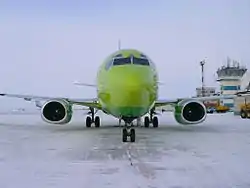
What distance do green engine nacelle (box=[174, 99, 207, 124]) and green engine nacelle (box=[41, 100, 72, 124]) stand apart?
3.91 m

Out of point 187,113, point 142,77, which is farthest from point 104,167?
point 187,113

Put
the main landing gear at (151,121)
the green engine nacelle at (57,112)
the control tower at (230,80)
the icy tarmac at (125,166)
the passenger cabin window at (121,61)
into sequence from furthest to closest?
the control tower at (230,80) → the main landing gear at (151,121) → the green engine nacelle at (57,112) → the passenger cabin window at (121,61) → the icy tarmac at (125,166)

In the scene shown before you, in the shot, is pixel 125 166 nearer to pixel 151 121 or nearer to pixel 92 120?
pixel 92 120

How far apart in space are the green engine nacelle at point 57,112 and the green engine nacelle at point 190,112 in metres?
3.91

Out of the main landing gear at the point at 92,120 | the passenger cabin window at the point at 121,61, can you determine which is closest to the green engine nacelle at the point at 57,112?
the main landing gear at the point at 92,120

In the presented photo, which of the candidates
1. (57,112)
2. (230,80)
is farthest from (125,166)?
(230,80)

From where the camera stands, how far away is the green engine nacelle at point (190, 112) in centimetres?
1532

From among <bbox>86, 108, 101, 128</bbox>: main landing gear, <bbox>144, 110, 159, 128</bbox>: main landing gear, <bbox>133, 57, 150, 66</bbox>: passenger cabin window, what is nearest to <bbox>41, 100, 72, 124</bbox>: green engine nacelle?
<bbox>86, 108, 101, 128</bbox>: main landing gear

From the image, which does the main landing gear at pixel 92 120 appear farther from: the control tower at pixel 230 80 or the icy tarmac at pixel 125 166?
the control tower at pixel 230 80

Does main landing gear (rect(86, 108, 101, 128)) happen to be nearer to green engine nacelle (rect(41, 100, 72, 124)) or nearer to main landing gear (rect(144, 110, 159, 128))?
main landing gear (rect(144, 110, 159, 128))

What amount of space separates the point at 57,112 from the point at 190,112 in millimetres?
4822

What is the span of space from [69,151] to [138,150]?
4.66 ft

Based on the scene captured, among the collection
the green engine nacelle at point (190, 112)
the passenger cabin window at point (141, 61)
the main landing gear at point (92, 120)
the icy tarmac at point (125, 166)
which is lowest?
the icy tarmac at point (125, 166)

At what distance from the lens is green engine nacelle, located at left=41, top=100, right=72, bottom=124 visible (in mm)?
15254
